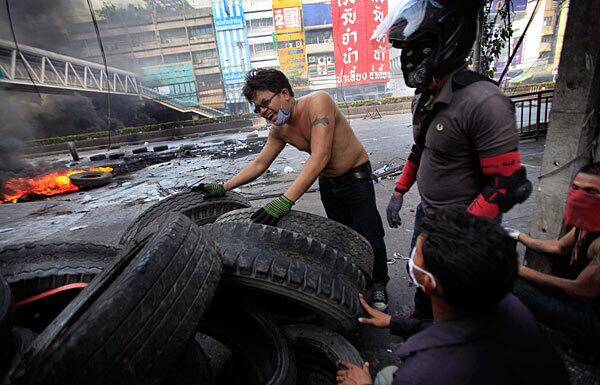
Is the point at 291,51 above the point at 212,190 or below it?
above

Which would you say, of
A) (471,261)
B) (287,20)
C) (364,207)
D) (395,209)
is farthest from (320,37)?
(471,261)

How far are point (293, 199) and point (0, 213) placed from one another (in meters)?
7.49

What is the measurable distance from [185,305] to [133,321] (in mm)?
224

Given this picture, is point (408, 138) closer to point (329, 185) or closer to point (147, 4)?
point (329, 185)

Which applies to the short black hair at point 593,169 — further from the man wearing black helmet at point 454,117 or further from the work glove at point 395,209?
the work glove at point 395,209

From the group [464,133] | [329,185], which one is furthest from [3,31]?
[464,133]

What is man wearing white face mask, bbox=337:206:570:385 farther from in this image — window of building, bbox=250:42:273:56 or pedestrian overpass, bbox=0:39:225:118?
window of building, bbox=250:42:273:56

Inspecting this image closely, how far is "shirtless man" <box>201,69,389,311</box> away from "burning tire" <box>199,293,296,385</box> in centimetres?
68

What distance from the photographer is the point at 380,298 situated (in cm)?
255

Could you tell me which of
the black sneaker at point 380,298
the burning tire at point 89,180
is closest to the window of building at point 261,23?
the burning tire at point 89,180

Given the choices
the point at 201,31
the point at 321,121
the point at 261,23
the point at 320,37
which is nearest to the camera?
the point at 321,121

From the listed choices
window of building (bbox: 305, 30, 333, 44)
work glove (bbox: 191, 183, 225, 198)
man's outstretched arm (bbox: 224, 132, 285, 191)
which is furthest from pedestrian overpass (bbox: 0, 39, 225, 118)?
window of building (bbox: 305, 30, 333, 44)

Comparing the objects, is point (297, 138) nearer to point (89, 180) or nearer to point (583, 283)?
point (583, 283)

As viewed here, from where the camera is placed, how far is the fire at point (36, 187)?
8121mm
